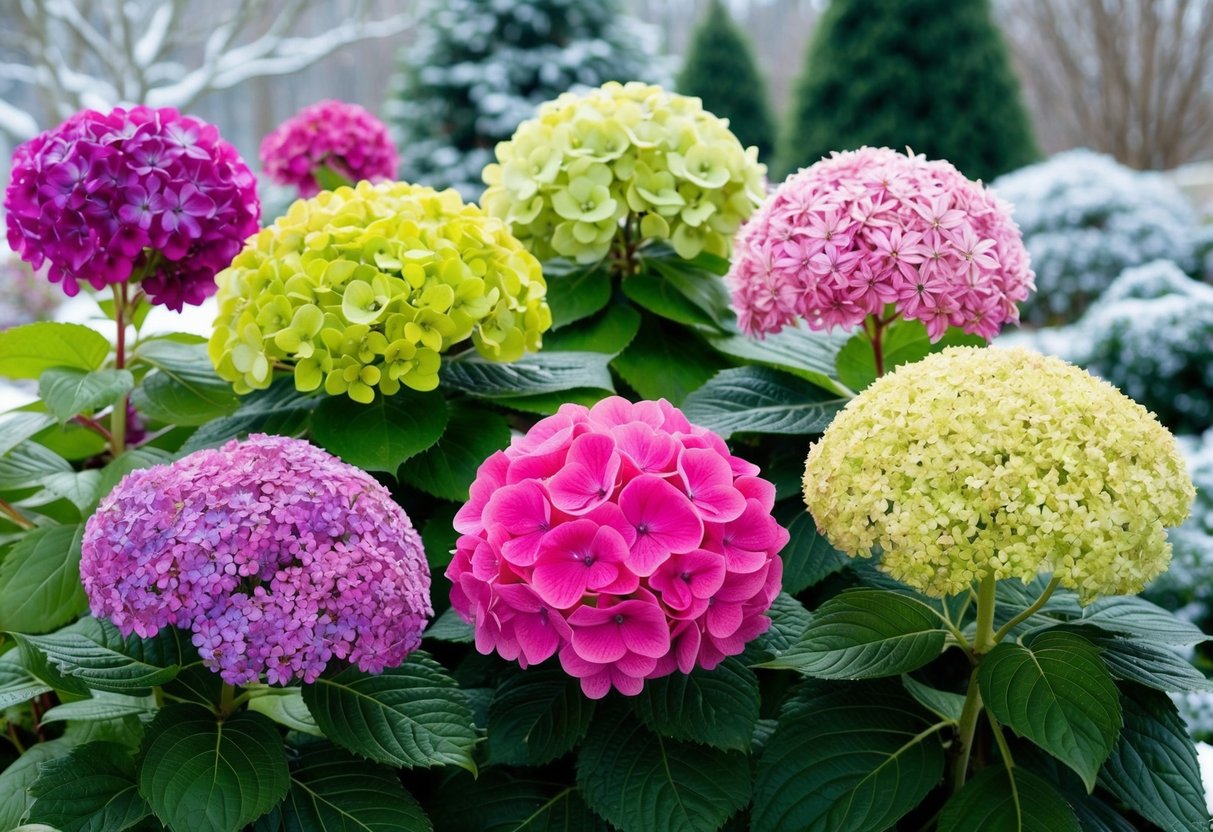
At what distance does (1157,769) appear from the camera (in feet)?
5.08

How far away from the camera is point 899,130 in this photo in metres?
9.04

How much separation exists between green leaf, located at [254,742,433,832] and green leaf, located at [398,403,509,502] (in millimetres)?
475

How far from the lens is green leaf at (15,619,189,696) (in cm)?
146

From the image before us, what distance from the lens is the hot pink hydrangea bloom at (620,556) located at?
4.67 ft

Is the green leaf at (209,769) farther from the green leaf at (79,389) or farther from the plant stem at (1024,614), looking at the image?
the plant stem at (1024,614)

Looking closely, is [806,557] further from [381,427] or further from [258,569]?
[258,569]

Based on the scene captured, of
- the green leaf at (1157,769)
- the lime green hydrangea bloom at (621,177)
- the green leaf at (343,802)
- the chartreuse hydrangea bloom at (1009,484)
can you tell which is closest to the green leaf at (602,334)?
the lime green hydrangea bloom at (621,177)

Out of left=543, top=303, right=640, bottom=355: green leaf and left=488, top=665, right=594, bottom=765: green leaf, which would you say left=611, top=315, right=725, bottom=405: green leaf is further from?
left=488, top=665, right=594, bottom=765: green leaf

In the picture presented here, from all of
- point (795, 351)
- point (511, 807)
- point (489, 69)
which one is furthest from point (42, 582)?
point (489, 69)

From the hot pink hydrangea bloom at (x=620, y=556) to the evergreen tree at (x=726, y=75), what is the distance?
10.9m

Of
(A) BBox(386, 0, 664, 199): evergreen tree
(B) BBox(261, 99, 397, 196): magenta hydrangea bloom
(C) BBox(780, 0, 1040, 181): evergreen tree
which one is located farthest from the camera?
(C) BBox(780, 0, 1040, 181): evergreen tree

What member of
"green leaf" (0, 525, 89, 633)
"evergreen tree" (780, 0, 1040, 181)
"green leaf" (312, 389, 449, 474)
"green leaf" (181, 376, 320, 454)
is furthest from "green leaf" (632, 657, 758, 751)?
"evergreen tree" (780, 0, 1040, 181)

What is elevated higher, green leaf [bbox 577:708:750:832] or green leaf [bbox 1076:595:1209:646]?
green leaf [bbox 577:708:750:832]

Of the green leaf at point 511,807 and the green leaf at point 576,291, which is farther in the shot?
the green leaf at point 576,291
